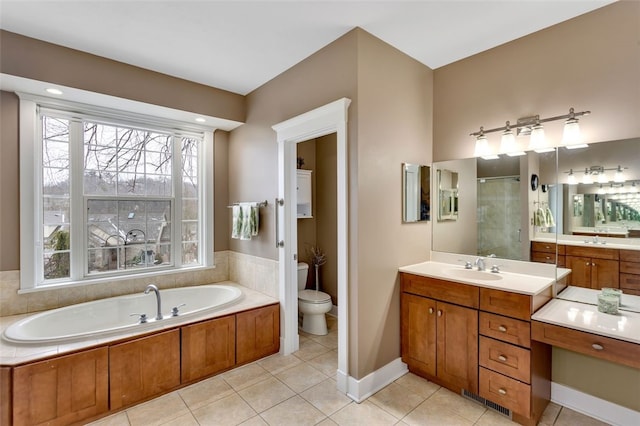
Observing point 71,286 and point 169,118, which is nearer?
point 71,286

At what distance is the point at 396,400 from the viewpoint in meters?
2.18

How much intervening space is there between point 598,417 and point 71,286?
422cm

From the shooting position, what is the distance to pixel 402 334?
254 cm

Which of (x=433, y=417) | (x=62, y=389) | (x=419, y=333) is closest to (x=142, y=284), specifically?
(x=62, y=389)

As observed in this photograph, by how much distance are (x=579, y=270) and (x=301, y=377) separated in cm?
226

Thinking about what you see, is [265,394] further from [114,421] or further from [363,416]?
[114,421]

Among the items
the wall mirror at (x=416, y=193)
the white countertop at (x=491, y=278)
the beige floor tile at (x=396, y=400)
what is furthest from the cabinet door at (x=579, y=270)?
the beige floor tile at (x=396, y=400)

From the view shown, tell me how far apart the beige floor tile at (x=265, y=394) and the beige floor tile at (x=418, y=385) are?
0.91m

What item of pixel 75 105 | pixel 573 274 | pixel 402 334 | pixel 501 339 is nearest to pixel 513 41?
pixel 573 274


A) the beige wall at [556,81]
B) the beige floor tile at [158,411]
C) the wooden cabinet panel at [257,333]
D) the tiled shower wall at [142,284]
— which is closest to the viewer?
the beige wall at [556,81]

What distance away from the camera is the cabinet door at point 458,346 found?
2100 millimetres

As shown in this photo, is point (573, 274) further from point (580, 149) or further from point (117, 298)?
point (117, 298)

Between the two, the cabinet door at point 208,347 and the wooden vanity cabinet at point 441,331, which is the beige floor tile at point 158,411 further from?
the wooden vanity cabinet at point 441,331

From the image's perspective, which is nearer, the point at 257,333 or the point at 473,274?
the point at 473,274
